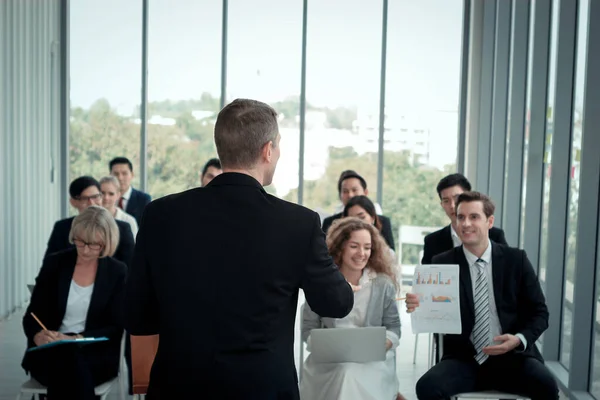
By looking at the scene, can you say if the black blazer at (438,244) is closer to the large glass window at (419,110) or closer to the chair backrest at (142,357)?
the chair backrest at (142,357)

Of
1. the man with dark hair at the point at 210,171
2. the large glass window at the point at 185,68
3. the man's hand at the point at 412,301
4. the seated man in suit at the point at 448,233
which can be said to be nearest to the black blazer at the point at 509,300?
the man's hand at the point at 412,301

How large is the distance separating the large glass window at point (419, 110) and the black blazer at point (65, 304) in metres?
6.27

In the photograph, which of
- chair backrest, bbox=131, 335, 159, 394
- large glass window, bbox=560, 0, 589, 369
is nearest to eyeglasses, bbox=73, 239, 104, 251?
chair backrest, bbox=131, 335, 159, 394

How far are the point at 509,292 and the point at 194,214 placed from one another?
269 centimetres

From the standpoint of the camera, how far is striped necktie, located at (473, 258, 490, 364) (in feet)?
14.1

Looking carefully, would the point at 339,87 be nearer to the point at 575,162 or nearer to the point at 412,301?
the point at 575,162

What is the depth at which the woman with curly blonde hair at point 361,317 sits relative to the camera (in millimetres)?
4176

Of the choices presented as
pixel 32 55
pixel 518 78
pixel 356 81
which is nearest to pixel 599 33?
pixel 518 78

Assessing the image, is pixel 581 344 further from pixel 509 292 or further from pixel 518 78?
pixel 518 78

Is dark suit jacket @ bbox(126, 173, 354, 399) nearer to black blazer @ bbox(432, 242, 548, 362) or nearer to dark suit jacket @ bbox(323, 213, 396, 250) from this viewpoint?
black blazer @ bbox(432, 242, 548, 362)

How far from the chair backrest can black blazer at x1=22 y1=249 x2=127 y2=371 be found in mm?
1754

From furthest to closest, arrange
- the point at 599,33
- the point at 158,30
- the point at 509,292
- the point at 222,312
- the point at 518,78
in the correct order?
the point at 158,30, the point at 518,78, the point at 599,33, the point at 509,292, the point at 222,312

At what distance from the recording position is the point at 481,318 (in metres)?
4.31

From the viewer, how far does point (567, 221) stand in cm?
569
